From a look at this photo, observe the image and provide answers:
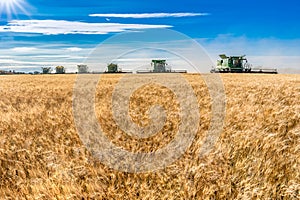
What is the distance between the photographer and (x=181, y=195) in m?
3.44

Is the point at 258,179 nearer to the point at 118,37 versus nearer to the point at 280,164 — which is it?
the point at 280,164

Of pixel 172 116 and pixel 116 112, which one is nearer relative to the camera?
pixel 172 116

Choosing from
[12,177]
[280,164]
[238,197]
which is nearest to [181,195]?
[238,197]

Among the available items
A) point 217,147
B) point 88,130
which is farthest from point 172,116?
point 217,147

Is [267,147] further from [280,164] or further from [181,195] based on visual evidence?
[181,195]

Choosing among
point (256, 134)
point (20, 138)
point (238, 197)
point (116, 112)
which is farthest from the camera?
point (116, 112)

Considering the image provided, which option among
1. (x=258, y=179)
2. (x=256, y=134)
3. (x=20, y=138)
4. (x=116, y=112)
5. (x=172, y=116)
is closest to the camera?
(x=258, y=179)

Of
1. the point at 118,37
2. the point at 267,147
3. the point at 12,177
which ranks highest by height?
the point at 118,37

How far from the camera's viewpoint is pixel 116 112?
8.11 metres

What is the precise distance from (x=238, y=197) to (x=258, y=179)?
1.63ft

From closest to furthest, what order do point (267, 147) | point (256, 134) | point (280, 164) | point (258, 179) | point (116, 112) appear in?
point (258, 179), point (280, 164), point (267, 147), point (256, 134), point (116, 112)

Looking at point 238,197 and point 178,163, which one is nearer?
point 238,197

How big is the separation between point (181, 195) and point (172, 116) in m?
4.02

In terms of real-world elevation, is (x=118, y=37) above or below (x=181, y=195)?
above
